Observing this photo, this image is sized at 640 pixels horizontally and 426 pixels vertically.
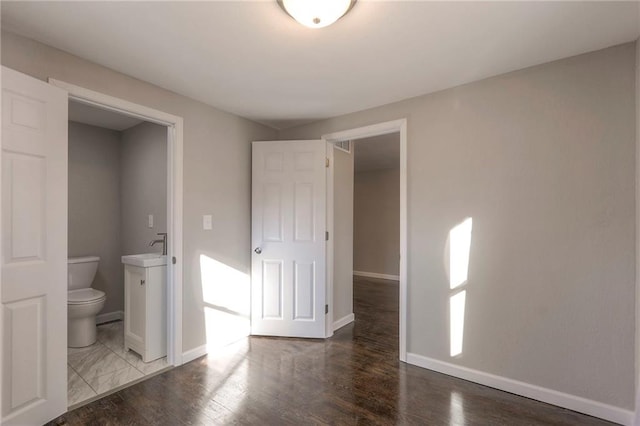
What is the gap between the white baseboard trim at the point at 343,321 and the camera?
3.33 m

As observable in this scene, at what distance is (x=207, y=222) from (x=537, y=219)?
8.60ft

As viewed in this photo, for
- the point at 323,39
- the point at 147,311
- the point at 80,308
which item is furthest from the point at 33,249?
the point at 323,39

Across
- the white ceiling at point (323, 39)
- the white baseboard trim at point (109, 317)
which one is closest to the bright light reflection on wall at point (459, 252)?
the white ceiling at point (323, 39)

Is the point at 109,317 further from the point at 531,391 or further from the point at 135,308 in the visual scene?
the point at 531,391

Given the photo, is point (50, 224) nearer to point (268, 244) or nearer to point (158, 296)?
point (158, 296)

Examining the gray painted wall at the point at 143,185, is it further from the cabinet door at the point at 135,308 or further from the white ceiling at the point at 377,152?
the white ceiling at the point at 377,152

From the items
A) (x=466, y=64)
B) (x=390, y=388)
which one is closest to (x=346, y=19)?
(x=466, y=64)

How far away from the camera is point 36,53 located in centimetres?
176

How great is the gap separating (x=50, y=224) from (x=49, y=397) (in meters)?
1.01

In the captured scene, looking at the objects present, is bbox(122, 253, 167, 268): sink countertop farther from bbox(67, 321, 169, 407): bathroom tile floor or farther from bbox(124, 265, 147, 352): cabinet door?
bbox(67, 321, 169, 407): bathroom tile floor

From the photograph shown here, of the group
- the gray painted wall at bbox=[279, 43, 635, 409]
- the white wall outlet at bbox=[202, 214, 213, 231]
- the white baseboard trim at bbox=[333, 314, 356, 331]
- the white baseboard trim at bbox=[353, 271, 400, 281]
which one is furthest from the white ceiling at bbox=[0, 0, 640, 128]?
the white baseboard trim at bbox=[353, 271, 400, 281]

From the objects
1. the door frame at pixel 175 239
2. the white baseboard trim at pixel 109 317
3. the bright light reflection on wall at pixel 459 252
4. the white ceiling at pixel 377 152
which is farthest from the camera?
the white ceiling at pixel 377 152

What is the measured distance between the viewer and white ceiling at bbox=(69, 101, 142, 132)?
299 cm

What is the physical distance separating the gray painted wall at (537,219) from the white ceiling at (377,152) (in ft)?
4.82
